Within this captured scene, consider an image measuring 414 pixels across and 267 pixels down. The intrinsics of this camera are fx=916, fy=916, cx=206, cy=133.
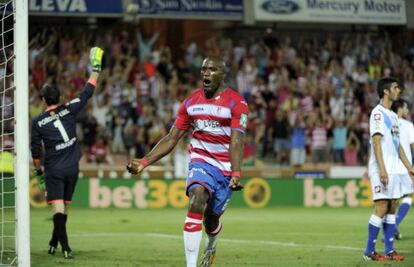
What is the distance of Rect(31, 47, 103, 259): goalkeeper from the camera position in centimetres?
1286

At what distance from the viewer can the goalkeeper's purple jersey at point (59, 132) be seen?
13.0 meters

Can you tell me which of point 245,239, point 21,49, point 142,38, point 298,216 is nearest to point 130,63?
point 142,38

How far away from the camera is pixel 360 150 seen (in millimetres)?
30438

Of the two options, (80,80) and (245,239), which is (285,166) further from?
(245,239)

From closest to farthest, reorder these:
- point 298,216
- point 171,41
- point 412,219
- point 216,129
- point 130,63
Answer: point 216,129 → point 412,219 → point 298,216 → point 130,63 → point 171,41

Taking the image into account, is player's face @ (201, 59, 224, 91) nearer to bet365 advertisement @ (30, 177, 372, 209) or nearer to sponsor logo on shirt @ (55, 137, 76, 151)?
sponsor logo on shirt @ (55, 137, 76, 151)

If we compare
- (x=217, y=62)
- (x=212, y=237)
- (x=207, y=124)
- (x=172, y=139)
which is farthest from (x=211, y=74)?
(x=212, y=237)

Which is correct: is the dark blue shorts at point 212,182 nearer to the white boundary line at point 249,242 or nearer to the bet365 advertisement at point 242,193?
the white boundary line at point 249,242

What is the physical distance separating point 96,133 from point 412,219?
10891 mm

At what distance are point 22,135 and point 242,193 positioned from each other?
16632mm

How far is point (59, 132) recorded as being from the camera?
12984mm

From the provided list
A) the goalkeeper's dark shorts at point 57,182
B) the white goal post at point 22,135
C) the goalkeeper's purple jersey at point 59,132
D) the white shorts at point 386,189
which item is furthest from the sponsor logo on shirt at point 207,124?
the goalkeeper's dark shorts at point 57,182

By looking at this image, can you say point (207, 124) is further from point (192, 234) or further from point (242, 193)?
point (242, 193)

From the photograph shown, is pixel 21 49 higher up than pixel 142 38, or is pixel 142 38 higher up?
pixel 142 38
